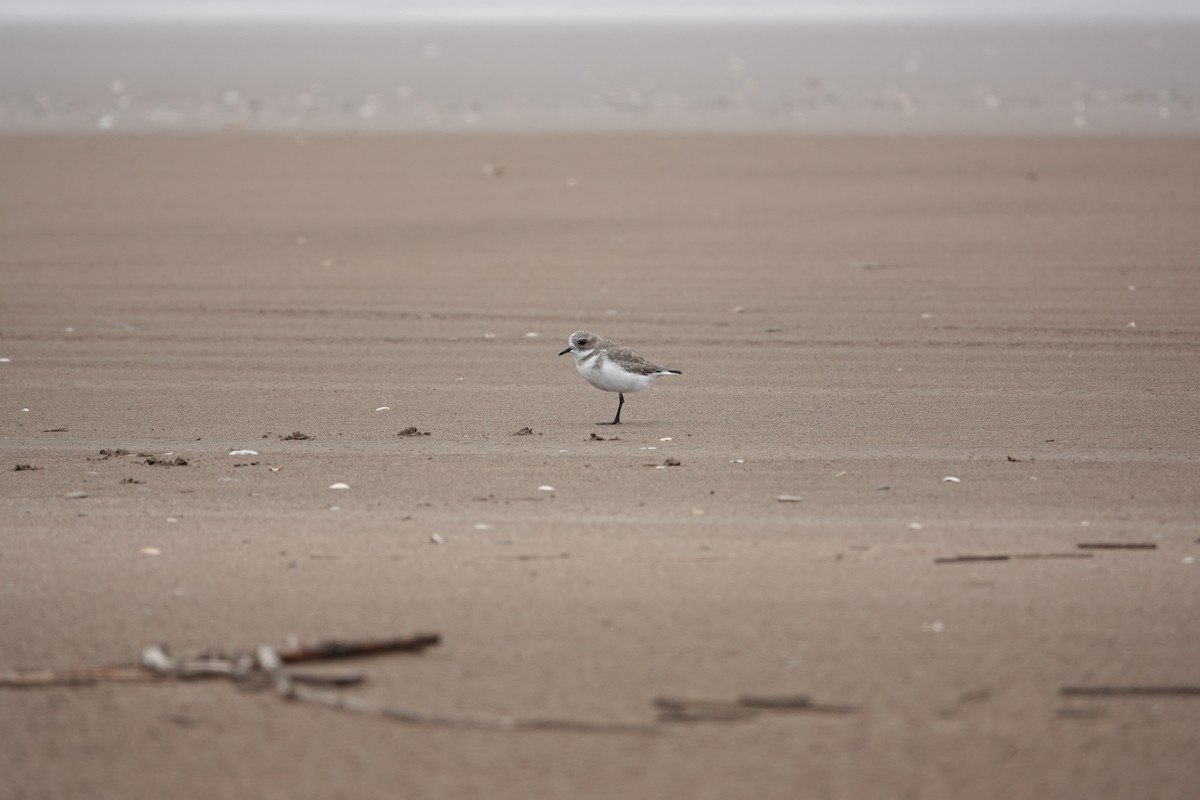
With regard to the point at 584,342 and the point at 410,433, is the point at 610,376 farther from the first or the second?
the point at 410,433

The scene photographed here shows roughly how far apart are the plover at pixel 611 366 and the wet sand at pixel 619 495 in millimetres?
325

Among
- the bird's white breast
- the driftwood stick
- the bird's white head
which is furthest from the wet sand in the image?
the bird's white head

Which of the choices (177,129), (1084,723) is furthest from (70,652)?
(177,129)

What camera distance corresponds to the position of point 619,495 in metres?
8.41

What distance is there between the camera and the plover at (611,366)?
10297mm

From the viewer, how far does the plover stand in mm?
10297

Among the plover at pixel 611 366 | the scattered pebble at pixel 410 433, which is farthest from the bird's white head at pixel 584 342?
the scattered pebble at pixel 410 433

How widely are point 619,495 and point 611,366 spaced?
6.60ft

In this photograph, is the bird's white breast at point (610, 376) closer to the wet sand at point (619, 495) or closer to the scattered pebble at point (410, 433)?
the wet sand at point (619, 495)

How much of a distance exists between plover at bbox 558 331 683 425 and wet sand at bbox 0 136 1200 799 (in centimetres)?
33

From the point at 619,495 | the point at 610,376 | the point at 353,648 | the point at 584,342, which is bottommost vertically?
the point at 353,648

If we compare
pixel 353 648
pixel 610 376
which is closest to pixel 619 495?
pixel 610 376

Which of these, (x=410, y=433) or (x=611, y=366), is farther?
(x=611, y=366)

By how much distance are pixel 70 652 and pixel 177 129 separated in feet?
82.1
